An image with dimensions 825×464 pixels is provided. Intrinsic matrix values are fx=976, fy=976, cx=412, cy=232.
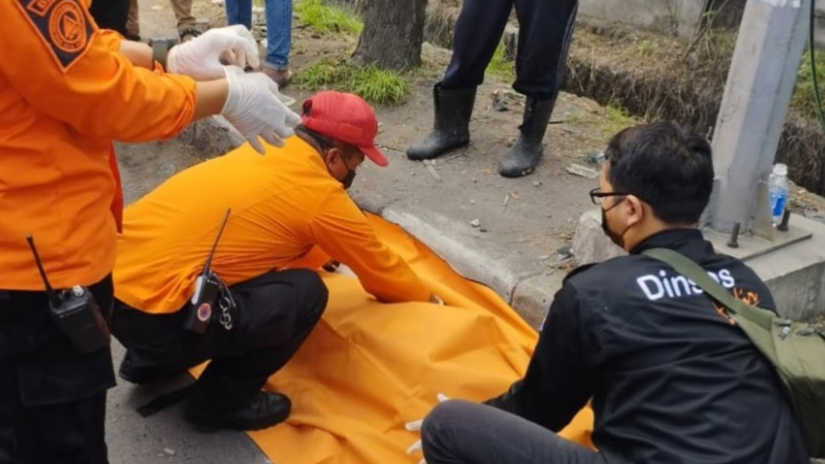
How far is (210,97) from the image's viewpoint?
220cm

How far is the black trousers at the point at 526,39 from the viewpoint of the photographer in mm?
4273

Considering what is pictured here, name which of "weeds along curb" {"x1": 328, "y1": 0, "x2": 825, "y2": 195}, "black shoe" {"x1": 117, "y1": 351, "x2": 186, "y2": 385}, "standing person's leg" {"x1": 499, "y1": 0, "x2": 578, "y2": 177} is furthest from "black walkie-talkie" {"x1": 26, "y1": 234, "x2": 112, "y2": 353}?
"weeds along curb" {"x1": 328, "y1": 0, "x2": 825, "y2": 195}

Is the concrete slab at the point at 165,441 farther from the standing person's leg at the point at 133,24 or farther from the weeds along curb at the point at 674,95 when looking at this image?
the weeds along curb at the point at 674,95

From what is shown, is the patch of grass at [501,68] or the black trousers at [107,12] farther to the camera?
the patch of grass at [501,68]

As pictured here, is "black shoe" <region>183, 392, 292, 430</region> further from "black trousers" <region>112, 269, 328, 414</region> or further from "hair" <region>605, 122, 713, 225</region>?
"hair" <region>605, 122, 713, 225</region>

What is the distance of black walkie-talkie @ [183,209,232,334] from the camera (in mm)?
2777

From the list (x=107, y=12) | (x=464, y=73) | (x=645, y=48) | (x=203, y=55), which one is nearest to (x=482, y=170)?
(x=464, y=73)

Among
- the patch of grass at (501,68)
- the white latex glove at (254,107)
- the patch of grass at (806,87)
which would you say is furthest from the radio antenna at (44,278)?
the patch of grass at (806,87)

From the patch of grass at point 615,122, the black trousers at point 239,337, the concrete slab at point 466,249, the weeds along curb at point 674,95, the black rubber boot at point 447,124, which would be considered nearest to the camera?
the black trousers at point 239,337

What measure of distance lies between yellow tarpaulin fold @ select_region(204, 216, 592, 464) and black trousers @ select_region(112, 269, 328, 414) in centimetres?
19

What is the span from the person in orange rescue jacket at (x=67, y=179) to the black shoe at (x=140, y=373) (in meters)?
0.97

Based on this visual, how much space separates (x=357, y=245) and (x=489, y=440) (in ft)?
3.00

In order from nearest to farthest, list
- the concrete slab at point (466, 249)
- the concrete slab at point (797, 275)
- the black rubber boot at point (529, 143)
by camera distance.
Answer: the concrete slab at point (797, 275) → the concrete slab at point (466, 249) → the black rubber boot at point (529, 143)

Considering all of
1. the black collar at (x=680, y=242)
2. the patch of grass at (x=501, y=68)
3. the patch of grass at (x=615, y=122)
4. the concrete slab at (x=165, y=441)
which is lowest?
the concrete slab at (x=165, y=441)
